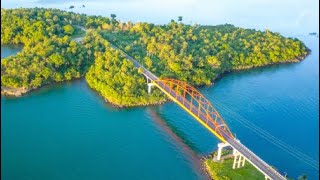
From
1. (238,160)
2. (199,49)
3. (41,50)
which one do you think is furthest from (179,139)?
(199,49)

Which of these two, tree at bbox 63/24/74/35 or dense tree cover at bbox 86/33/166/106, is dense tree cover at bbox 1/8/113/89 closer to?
tree at bbox 63/24/74/35

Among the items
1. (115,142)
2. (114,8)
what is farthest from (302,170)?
(114,8)

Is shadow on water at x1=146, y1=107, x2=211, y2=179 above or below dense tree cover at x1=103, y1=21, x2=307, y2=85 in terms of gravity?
below

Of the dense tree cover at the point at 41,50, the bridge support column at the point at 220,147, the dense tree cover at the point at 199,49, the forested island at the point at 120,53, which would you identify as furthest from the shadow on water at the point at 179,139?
the dense tree cover at the point at 41,50

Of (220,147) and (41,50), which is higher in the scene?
(41,50)

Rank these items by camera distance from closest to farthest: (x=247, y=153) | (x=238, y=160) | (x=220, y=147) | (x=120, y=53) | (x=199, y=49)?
(x=247, y=153) < (x=238, y=160) < (x=220, y=147) < (x=120, y=53) < (x=199, y=49)

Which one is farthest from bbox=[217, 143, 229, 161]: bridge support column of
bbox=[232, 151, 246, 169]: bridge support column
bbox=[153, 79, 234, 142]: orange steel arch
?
bbox=[232, 151, 246, 169]: bridge support column

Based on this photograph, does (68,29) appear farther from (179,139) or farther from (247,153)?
(247,153)

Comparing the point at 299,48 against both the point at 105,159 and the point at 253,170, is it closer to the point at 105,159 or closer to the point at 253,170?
the point at 253,170
